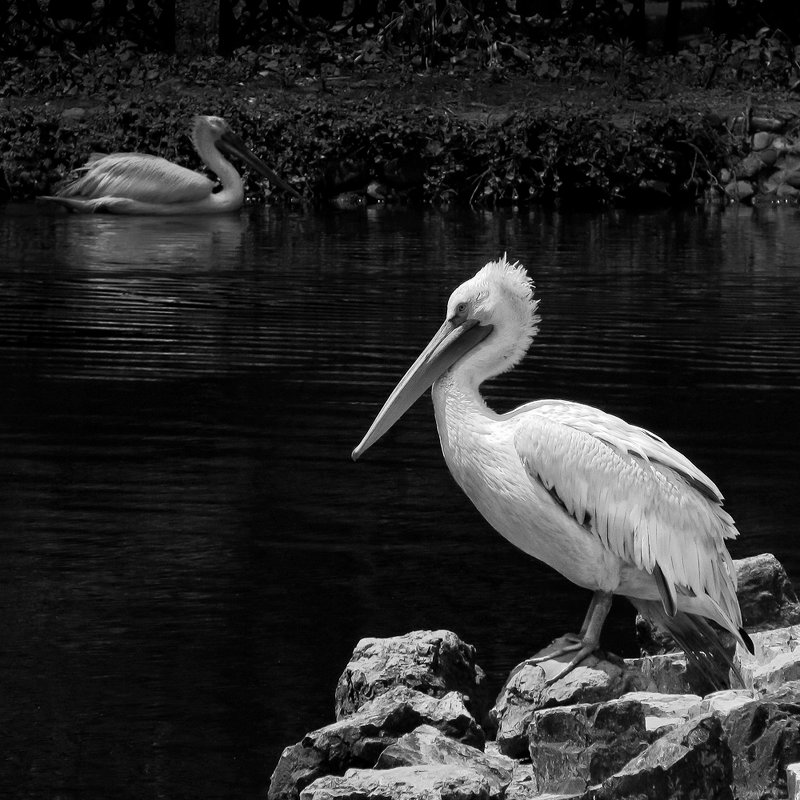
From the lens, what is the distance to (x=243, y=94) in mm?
21172

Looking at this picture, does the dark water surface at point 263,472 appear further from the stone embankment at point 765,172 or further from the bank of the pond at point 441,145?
the stone embankment at point 765,172

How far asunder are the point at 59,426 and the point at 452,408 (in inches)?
138

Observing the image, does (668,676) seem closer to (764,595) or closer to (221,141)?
(764,595)

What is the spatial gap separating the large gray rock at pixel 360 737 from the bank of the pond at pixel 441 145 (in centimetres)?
1528

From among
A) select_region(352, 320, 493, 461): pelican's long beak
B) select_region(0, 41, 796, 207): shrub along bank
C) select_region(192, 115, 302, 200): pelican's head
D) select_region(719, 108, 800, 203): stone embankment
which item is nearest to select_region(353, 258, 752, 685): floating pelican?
select_region(352, 320, 493, 461): pelican's long beak

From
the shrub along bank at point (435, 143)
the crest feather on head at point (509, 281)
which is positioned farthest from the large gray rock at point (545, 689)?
the shrub along bank at point (435, 143)

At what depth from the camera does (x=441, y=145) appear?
Result: 19234 mm

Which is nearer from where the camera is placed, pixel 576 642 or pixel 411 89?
pixel 576 642

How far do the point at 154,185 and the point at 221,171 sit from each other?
2.64ft

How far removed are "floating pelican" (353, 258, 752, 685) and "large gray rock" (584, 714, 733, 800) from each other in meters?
0.86

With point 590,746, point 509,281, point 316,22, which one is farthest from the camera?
point 316,22

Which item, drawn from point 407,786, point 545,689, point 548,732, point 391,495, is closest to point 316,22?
point 391,495

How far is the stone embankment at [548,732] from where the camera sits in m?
3.66

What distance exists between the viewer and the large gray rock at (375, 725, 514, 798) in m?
3.82
